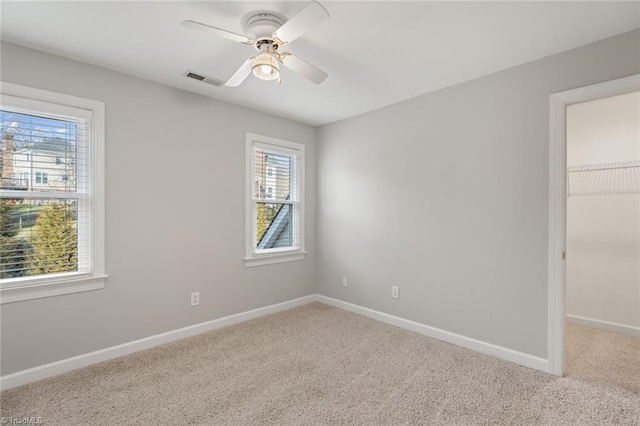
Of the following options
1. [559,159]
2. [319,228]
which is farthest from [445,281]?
[319,228]

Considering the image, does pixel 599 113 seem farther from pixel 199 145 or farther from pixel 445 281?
pixel 199 145

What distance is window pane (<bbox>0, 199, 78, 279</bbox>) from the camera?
225 cm

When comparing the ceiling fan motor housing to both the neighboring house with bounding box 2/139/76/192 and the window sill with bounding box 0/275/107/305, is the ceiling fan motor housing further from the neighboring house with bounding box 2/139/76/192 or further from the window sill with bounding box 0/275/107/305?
the window sill with bounding box 0/275/107/305

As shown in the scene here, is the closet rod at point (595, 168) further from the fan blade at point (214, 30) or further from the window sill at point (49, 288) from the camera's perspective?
the window sill at point (49, 288)

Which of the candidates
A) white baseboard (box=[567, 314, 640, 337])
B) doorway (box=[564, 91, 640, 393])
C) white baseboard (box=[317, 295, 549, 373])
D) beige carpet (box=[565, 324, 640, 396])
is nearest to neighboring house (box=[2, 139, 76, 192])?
white baseboard (box=[317, 295, 549, 373])

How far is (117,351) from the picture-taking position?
2.63 m

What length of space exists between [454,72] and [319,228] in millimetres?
2441

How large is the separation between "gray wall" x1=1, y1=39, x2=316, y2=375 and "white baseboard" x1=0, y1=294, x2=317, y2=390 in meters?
0.05

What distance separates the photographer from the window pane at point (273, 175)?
147 inches

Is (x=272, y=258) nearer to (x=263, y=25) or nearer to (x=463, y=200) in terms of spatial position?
(x=463, y=200)

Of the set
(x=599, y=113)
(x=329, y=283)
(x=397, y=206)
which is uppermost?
(x=599, y=113)

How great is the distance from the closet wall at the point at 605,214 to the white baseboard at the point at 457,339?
1488 mm

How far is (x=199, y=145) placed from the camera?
10.3ft

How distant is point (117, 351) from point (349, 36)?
3.11 metres
